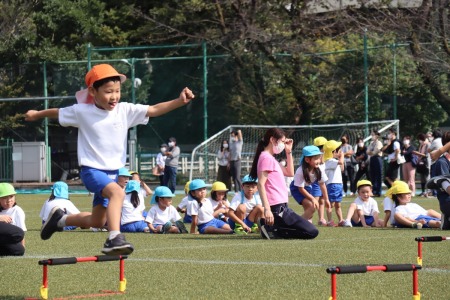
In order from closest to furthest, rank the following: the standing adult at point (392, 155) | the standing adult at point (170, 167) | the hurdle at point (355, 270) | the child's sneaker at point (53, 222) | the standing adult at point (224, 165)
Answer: the hurdle at point (355, 270) < the child's sneaker at point (53, 222) < the standing adult at point (392, 155) < the standing adult at point (170, 167) < the standing adult at point (224, 165)

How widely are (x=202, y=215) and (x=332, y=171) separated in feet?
13.3

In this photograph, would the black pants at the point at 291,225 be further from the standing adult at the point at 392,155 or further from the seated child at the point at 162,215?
the standing adult at the point at 392,155

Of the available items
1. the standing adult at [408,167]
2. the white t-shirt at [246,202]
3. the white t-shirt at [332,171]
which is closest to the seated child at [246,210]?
the white t-shirt at [246,202]

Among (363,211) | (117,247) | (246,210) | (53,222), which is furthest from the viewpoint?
(363,211)

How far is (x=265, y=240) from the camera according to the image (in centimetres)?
1562

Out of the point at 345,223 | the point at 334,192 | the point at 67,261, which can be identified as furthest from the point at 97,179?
the point at 334,192

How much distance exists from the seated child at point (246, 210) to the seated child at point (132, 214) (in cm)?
158

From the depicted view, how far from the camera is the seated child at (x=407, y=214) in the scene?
58.8 ft

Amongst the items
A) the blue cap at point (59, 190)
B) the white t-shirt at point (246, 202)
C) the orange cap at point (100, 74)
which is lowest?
the white t-shirt at point (246, 202)

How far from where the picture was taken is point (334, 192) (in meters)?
20.8

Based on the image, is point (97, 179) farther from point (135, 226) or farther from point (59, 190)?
point (135, 226)

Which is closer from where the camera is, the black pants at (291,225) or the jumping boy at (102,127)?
the jumping boy at (102,127)

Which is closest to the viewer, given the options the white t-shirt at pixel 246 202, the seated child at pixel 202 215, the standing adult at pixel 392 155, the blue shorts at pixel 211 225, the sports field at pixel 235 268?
the sports field at pixel 235 268

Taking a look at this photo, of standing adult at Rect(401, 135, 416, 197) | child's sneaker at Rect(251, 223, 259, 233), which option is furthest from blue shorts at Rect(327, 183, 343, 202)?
standing adult at Rect(401, 135, 416, 197)
